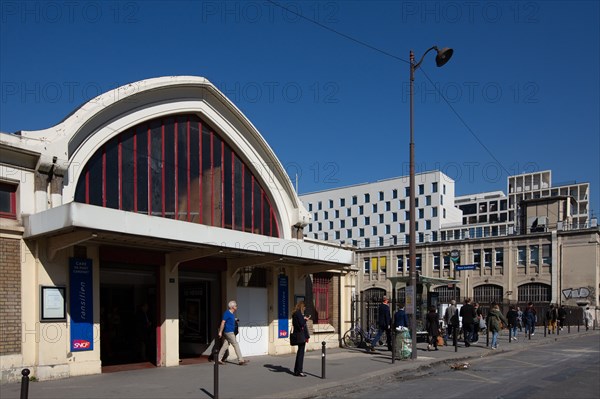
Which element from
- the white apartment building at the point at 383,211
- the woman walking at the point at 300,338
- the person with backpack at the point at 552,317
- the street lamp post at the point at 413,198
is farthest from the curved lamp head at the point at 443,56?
the white apartment building at the point at 383,211

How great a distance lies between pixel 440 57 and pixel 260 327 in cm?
999

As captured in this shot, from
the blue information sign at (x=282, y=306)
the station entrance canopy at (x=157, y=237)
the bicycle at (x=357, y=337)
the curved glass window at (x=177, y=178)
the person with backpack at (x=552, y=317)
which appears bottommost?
the person with backpack at (x=552, y=317)

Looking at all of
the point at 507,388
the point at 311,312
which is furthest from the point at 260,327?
the point at 507,388

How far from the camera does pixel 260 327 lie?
18.8 meters

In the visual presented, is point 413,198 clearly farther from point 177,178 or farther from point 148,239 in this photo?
point 148,239

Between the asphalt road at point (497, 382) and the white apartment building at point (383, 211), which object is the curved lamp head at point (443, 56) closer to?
the asphalt road at point (497, 382)

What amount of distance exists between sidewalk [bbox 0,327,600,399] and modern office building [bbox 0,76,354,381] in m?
0.96

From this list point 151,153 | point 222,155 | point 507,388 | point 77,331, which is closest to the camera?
point 507,388

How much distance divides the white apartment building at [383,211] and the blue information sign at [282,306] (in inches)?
2809

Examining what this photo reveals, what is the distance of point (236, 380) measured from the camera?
42.6ft

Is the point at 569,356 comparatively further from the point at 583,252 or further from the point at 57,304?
the point at 583,252

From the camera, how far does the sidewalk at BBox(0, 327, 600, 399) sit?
11133 mm

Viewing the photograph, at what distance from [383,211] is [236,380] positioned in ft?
286

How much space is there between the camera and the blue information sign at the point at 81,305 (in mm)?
13227
